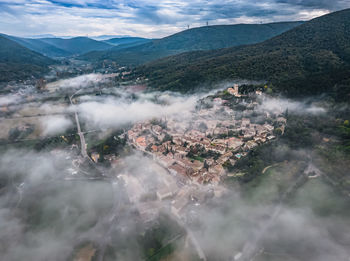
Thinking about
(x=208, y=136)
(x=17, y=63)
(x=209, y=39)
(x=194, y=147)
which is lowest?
(x=194, y=147)

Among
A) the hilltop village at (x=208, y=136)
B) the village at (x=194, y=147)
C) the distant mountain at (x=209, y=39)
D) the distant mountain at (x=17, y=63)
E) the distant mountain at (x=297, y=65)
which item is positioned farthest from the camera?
the distant mountain at (x=209, y=39)

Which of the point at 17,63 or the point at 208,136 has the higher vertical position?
the point at 17,63

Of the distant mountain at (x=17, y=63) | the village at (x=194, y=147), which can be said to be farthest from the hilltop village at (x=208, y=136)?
the distant mountain at (x=17, y=63)

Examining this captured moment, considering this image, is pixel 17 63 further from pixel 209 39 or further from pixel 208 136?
pixel 209 39

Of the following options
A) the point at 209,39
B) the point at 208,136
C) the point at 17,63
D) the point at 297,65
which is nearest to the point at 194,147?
the point at 208,136

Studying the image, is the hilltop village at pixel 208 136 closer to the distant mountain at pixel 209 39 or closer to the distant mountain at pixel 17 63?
the distant mountain at pixel 17 63

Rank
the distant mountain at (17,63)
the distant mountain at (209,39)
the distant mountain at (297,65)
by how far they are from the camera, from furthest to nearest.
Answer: the distant mountain at (209,39) < the distant mountain at (17,63) < the distant mountain at (297,65)

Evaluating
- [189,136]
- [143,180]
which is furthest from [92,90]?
[143,180]
